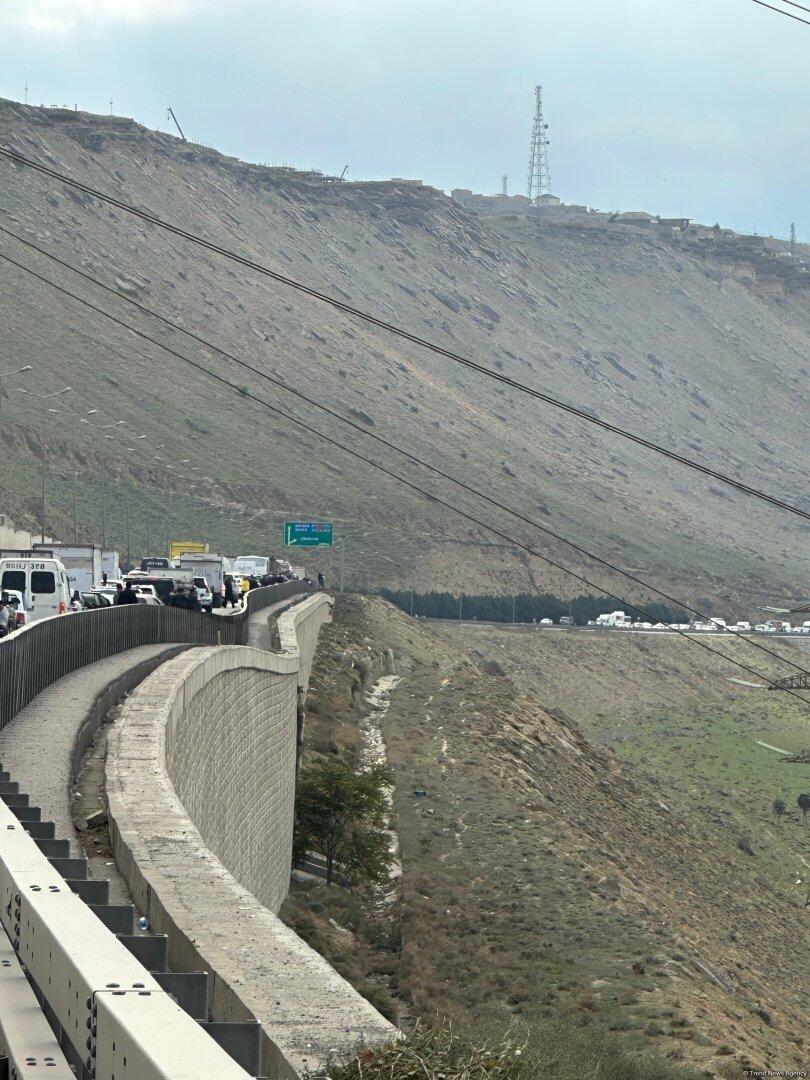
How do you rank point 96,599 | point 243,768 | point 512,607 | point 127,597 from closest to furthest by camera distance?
point 243,768
point 127,597
point 96,599
point 512,607

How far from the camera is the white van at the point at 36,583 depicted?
30.5m

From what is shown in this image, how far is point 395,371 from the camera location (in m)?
128

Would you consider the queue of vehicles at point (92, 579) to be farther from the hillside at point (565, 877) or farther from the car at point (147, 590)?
the hillside at point (565, 877)

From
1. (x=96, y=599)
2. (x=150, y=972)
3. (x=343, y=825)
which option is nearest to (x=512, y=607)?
(x=96, y=599)

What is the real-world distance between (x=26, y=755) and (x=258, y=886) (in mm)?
10351

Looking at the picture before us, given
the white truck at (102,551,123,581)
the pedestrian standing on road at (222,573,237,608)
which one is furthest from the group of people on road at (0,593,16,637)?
the pedestrian standing on road at (222,573,237,608)

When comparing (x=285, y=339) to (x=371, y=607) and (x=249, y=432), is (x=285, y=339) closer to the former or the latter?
(x=249, y=432)

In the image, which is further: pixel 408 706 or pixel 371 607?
pixel 371 607

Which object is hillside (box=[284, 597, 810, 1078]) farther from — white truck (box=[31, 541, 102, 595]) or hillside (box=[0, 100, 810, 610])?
hillside (box=[0, 100, 810, 610])

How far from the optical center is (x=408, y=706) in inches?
1950

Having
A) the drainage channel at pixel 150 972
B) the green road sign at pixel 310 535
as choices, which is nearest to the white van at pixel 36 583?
the drainage channel at pixel 150 972

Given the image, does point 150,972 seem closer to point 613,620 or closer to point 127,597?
point 127,597

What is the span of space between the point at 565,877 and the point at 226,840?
466 inches

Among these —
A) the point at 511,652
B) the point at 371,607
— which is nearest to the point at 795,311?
the point at 511,652
